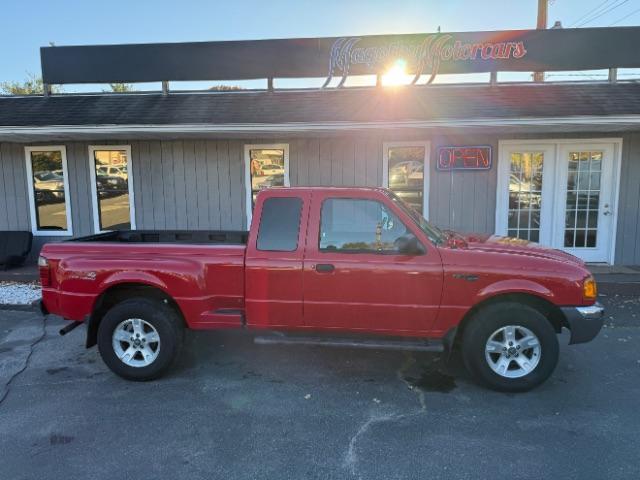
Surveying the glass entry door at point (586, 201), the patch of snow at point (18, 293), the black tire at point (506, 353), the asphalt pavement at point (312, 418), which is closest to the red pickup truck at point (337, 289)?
the black tire at point (506, 353)

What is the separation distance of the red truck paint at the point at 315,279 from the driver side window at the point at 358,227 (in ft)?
0.21

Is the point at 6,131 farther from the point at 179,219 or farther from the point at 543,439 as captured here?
the point at 543,439

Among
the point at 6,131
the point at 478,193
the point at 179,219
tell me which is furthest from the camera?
the point at 179,219

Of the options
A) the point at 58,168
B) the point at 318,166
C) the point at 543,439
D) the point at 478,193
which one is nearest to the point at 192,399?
the point at 543,439

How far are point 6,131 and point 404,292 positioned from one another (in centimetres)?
807

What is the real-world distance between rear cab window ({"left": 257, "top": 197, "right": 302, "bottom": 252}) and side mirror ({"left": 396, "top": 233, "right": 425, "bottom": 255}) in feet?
3.12

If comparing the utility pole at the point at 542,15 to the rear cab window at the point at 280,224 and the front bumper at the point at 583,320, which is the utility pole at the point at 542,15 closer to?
the front bumper at the point at 583,320

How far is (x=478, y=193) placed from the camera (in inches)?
351

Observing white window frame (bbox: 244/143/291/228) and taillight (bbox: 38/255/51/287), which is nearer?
taillight (bbox: 38/255/51/287)

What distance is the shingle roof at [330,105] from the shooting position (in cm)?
782

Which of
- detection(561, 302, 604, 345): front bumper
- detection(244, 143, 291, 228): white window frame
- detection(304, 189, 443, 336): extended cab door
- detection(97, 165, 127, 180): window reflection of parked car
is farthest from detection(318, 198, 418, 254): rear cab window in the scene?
detection(97, 165, 127, 180): window reflection of parked car

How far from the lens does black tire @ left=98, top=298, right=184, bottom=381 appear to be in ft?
14.2

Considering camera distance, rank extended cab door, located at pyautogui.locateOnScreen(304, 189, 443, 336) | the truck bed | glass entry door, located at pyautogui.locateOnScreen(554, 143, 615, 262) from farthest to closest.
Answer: glass entry door, located at pyautogui.locateOnScreen(554, 143, 615, 262), the truck bed, extended cab door, located at pyautogui.locateOnScreen(304, 189, 443, 336)

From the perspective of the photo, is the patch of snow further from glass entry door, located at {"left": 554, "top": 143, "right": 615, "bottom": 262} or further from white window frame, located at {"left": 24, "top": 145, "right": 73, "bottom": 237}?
glass entry door, located at {"left": 554, "top": 143, "right": 615, "bottom": 262}
